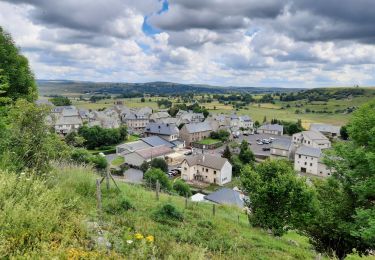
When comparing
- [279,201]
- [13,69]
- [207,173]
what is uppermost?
[13,69]

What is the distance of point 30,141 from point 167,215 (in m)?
4.57

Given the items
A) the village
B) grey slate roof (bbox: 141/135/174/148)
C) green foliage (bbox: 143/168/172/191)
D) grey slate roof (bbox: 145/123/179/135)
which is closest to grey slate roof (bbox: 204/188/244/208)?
the village

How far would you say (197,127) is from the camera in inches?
3275

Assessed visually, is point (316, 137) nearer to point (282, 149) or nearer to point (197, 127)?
point (282, 149)

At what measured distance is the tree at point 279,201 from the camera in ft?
45.5

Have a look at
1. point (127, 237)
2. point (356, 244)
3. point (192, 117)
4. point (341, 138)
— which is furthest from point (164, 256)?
point (192, 117)

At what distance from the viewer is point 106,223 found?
264 inches

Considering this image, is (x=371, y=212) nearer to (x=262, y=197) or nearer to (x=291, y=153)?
(x=262, y=197)

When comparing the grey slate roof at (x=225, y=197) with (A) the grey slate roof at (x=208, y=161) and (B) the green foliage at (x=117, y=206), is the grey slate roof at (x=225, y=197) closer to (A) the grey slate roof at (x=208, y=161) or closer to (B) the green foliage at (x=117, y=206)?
(A) the grey slate roof at (x=208, y=161)

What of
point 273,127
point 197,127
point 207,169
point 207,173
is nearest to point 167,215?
point 207,169

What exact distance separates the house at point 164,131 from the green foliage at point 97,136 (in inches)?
530

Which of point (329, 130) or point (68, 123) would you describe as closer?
point (68, 123)

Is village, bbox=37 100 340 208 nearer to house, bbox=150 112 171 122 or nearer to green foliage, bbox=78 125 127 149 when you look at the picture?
house, bbox=150 112 171 122

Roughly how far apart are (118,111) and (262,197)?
108 metres
